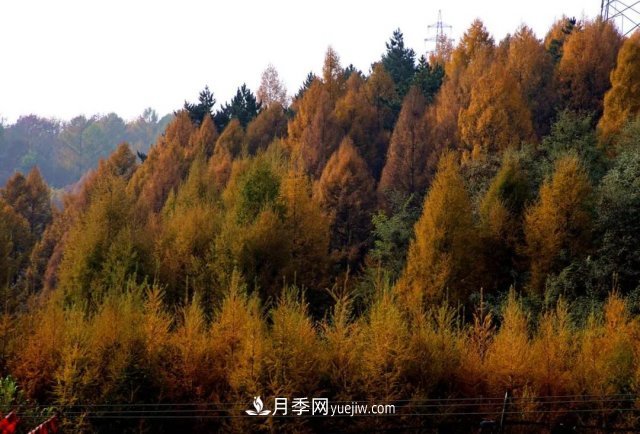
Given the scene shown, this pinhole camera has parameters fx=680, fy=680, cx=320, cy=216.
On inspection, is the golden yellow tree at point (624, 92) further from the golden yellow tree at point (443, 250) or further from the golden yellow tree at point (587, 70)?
the golden yellow tree at point (443, 250)

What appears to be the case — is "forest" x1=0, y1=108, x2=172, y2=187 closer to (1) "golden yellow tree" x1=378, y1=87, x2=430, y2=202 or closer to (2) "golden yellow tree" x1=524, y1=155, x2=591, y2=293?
(1) "golden yellow tree" x1=378, y1=87, x2=430, y2=202

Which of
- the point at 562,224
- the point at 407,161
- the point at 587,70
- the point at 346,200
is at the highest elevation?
the point at 587,70

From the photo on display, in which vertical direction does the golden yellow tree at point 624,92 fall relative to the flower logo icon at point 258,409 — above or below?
above

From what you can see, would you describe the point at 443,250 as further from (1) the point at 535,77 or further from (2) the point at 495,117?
(1) the point at 535,77

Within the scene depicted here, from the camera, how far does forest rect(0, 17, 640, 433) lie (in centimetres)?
1555

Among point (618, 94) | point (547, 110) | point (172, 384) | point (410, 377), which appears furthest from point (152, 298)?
point (547, 110)

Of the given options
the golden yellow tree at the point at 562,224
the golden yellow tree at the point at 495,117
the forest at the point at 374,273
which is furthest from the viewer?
the golden yellow tree at the point at 495,117

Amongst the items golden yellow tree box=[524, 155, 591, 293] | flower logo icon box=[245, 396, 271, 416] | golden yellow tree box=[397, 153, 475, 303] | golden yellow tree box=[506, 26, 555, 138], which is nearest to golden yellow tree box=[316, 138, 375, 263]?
golden yellow tree box=[397, 153, 475, 303]

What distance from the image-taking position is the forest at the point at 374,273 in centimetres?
1555

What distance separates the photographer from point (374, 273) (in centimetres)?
2517

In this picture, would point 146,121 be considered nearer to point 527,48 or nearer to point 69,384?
point 527,48

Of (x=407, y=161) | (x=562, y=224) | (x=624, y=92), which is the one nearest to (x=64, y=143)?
(x=407, y=161)

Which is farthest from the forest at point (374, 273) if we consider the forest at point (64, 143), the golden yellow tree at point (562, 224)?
the forest at point (64, 143)

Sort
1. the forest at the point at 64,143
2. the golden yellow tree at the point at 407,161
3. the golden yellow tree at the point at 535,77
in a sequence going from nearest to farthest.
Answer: the golden yellow tree at the point at 407,161 < the golden yellow tree at the point at 535,77 < the forest at the point at 64,143
